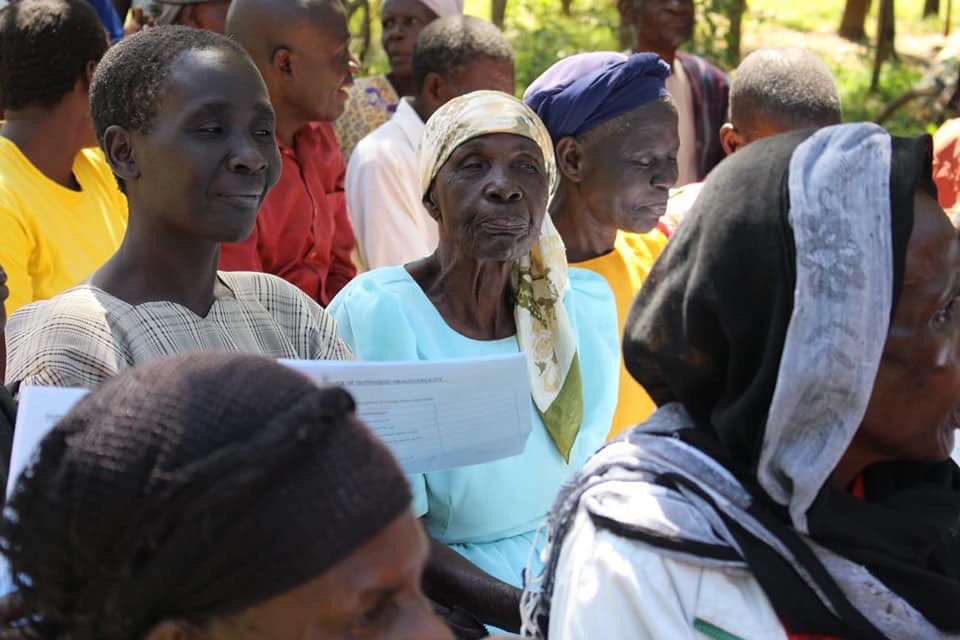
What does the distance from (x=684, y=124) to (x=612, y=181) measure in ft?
7.16

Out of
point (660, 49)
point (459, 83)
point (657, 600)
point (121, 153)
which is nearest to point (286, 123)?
point (459, 83)

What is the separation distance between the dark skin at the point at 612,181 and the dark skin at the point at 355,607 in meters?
2.70

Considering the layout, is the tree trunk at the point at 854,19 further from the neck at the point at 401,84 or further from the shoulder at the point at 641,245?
the shoulder at the point at 641,245

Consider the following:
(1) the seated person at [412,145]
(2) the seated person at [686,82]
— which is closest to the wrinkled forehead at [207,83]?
(1) the seated person at [412,145]

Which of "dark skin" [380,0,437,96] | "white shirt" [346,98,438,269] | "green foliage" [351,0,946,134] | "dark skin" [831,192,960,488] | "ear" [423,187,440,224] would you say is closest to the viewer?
"dark skin" [831,192,960,488]

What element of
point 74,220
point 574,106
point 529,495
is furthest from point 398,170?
point 529,495

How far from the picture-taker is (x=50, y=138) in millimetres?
3857

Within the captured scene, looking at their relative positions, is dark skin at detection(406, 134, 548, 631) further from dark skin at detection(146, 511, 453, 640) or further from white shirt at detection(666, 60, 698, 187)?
white shirt at detection(666, 60, 698, 187)

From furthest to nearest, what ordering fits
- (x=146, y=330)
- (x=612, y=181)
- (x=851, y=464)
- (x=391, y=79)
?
(x=391, y=79) < (x=612, y=181) < (x=146, y=330) < (x=851, y=464)

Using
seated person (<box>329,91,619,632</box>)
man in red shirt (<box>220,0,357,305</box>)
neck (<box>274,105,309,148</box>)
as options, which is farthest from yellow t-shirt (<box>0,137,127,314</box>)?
seated person (<box>329,91,619,632</box>)

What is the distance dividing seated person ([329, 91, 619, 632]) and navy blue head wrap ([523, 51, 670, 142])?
1.50 feet

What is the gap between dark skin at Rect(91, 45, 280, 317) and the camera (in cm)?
271

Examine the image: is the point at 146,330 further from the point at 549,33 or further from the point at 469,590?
the point at 549,33

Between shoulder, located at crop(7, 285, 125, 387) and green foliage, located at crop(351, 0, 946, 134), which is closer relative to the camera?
shoulder, located at crop(7, 285, 125, 387)
